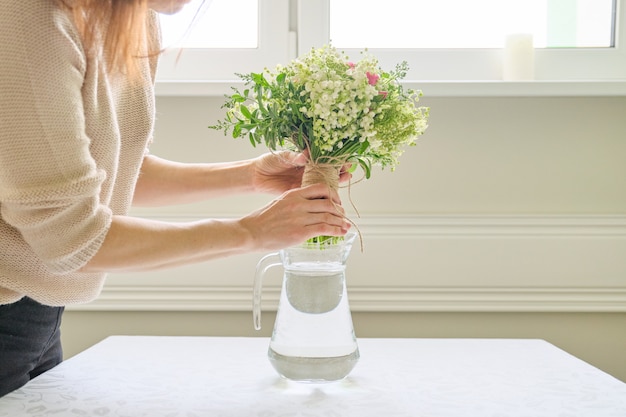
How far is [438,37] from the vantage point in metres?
1.74

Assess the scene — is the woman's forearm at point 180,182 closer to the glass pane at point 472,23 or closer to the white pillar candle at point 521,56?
the glass pane at point 472,23

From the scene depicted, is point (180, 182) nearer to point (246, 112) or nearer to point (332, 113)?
point (246, 112)

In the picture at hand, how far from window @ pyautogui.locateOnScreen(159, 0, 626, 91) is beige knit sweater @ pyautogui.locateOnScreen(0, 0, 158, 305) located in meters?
0.75

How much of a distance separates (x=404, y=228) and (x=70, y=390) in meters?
0.83

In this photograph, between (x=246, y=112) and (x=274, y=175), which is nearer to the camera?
(x=246, y=112)

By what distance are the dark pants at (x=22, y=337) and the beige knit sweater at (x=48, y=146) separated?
0.07m

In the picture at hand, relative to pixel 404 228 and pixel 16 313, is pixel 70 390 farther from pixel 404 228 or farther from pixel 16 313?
pixel 404 228

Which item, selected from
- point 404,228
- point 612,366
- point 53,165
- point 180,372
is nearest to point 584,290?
point 612,366

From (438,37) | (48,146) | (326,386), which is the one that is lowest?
(326,386)

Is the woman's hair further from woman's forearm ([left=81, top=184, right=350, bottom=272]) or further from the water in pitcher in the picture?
the water in pitcher

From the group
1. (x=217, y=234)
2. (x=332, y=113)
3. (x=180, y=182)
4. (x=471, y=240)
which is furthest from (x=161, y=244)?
(x=471, y=240)

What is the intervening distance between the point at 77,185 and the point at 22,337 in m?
0.34

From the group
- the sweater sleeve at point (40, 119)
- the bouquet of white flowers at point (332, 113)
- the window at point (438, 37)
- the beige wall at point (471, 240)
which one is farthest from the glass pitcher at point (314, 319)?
the window at point (438, 37)

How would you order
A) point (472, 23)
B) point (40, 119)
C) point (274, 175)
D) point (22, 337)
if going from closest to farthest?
point (40, 119) < point (22, 337) < point (274, 175) < point (472, 23)
